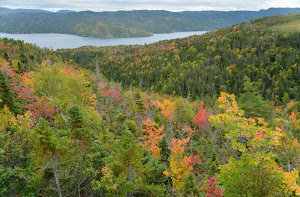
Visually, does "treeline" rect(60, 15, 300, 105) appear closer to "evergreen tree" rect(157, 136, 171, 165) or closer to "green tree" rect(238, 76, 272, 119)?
"green tree" rect(238, 76, 272, 119)

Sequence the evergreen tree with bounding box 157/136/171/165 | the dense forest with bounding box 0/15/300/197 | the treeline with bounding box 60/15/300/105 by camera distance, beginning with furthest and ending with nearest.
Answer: the treeline with bounding box 60/15/300/105, the evergreen tree with bounding box 157/136/171/165, the dense forest with bounding box 0/15/300/197

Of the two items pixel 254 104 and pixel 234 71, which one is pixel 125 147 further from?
pixel 234 71

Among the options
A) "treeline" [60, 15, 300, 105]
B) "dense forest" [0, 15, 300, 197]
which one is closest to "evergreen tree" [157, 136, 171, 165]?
"dense forest" [0, 15, 300, 197]

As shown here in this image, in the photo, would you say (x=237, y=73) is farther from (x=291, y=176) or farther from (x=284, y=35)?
(x=291, y=176)

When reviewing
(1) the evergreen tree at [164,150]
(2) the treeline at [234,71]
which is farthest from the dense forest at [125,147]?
(2) the treeline at [234,71]

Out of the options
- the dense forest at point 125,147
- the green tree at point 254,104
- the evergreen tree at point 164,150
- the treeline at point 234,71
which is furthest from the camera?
the treeline at point 234,71

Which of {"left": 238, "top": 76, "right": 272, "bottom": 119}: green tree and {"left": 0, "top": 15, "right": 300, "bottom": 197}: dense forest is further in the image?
{"left": 238, "top": 76, "right": 272, "bottom": 119}: green tree

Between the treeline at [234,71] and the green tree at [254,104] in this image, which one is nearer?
the green tree at [254,104]

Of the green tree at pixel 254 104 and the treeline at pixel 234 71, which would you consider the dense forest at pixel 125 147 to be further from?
the treeline at pixel 234 71

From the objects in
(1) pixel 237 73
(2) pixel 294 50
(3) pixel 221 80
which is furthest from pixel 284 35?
(3) pixel 221 80

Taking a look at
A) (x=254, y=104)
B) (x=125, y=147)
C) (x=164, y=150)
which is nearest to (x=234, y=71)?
(x=254, y=104)

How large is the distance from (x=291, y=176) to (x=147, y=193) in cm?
1746

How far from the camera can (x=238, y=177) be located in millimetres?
10000

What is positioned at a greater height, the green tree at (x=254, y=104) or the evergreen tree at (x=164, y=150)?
the green tree at (x=254, y=104)
